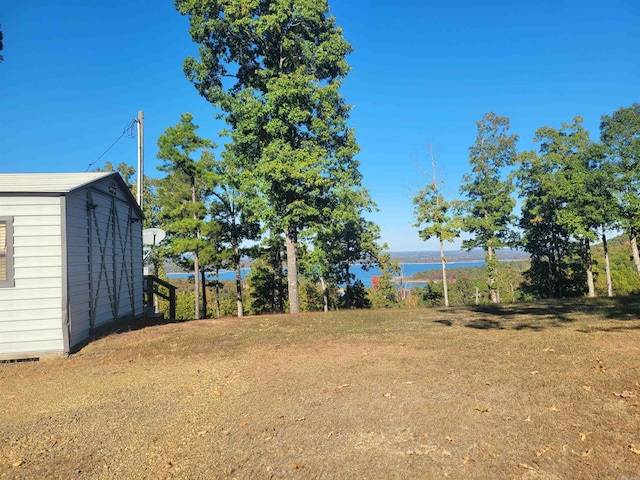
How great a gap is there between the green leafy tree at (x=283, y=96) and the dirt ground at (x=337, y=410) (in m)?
7.74

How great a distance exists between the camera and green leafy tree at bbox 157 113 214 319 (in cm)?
2050

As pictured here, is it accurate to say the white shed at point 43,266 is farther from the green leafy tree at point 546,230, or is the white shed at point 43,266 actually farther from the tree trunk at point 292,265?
the green leafy tree at point 546,230

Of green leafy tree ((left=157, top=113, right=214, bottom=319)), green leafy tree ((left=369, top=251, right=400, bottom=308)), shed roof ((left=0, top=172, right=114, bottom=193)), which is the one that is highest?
green leafy tree ((left=157, top=113, right=214, bottom=319))

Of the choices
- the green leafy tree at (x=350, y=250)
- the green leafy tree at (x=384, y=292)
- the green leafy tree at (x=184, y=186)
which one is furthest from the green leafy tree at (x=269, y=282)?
the green leafy tree at (x=384, y=292)

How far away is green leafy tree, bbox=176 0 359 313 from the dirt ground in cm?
774

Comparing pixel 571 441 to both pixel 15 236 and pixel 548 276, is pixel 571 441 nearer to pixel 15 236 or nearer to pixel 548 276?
pixel 15 236

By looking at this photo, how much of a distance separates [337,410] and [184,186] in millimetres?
20597

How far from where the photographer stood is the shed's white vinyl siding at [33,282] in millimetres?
6879

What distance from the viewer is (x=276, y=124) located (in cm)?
1363

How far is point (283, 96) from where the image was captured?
13.5 meters

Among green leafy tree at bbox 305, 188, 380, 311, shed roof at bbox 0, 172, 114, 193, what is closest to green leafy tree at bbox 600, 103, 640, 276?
green leafy tree at bbox 305, 188, 380, 311

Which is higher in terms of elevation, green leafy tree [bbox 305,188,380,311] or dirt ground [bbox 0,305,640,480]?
green leafy tree [bbox 305,188,380,311]

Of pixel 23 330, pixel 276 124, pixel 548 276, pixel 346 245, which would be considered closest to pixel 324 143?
pixel 276 124

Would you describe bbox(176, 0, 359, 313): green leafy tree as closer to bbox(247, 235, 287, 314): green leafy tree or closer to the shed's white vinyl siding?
the shed's white vinyl siding
